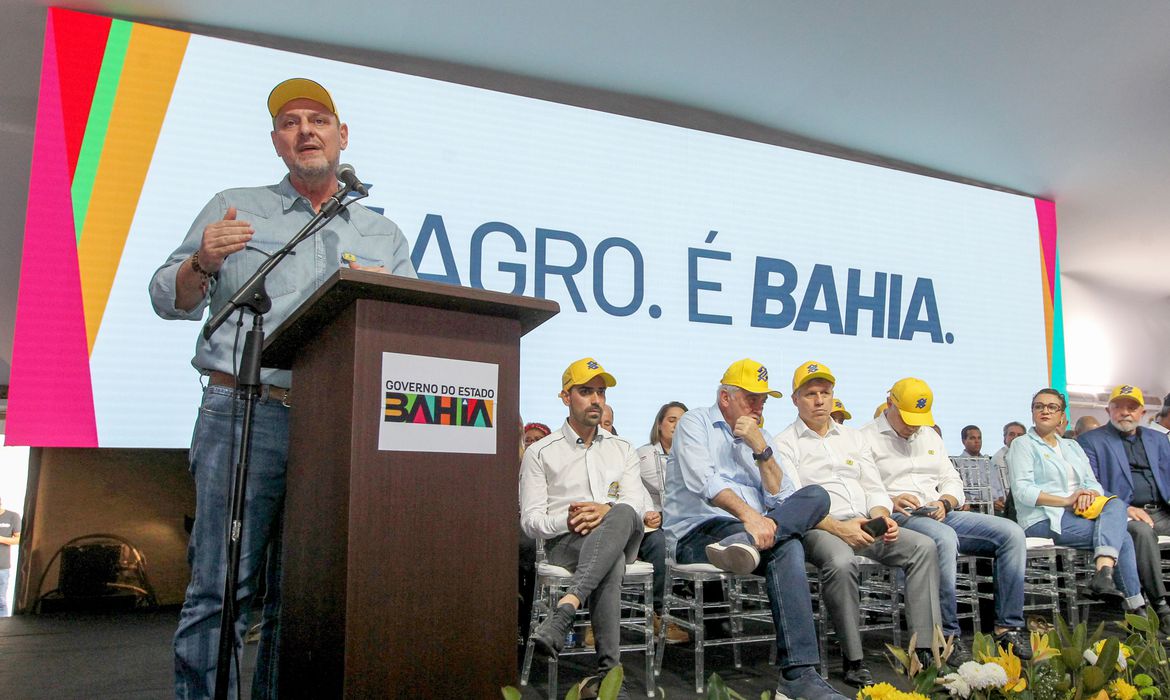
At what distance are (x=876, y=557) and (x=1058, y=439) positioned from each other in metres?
1.70

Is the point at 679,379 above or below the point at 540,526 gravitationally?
above

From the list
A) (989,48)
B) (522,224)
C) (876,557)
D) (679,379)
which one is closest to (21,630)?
(522,224)

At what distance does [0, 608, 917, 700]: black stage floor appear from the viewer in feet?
8.93

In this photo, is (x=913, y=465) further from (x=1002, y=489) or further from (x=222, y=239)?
(x=222, y=239)

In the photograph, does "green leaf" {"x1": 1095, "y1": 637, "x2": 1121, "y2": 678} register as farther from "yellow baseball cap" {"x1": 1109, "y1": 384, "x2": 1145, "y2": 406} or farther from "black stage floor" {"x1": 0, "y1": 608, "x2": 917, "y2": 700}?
"yellow baseball cap" {"x1": 1109, "y1": 384, "x2": 1145, "y2": 406}

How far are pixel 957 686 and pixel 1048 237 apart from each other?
708 cm

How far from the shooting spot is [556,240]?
491cm

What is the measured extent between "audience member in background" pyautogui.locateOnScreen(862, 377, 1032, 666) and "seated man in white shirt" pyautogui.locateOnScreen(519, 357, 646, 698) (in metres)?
1.20

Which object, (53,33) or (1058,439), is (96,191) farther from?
(1058,439)

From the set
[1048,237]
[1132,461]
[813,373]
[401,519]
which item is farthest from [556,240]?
[1048,237]

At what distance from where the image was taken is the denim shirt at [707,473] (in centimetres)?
312

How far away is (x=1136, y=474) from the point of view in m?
4.53

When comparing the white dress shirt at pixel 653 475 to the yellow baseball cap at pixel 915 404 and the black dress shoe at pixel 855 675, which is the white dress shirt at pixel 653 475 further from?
the black dress shoe at pixel 855 675

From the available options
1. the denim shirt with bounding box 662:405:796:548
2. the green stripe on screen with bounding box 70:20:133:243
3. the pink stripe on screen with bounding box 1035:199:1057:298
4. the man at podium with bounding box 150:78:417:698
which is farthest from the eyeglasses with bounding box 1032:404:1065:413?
the green stripe on screen with bounding box 70:20:133:243
